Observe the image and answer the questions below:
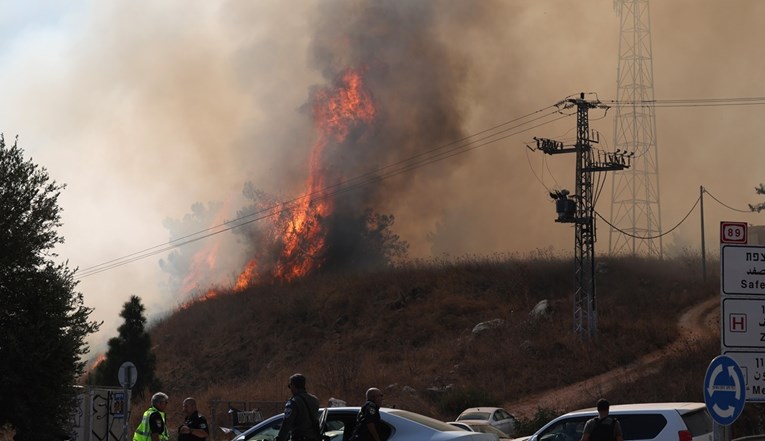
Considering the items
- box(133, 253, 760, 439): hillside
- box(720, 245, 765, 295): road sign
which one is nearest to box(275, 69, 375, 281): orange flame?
box(133, 253, 760, 439): hillside

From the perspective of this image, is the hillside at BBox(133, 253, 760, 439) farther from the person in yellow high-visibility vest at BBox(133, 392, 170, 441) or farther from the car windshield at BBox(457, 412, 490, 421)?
the person in yellow high-visibility vest at BBox(133, 392, 170, 441)

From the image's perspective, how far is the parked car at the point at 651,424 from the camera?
17047 millimetres

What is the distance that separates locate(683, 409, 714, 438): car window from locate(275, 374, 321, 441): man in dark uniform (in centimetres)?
641

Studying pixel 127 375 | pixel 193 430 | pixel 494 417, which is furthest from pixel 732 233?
pixel 494 417

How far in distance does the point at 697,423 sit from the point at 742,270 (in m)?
7.00

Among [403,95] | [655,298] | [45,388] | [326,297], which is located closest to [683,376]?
[655,298]

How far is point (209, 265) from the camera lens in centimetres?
8175

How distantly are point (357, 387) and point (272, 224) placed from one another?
27336 millimetres

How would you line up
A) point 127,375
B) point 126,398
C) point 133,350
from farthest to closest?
point 133,350 < point 126,398 < point 127,375

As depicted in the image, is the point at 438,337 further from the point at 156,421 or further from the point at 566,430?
the point at 156,421

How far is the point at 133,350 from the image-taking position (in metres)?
50.9

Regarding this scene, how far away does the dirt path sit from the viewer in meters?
44.4

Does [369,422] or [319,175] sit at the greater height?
[319,175]

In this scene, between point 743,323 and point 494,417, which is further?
point 494,417
